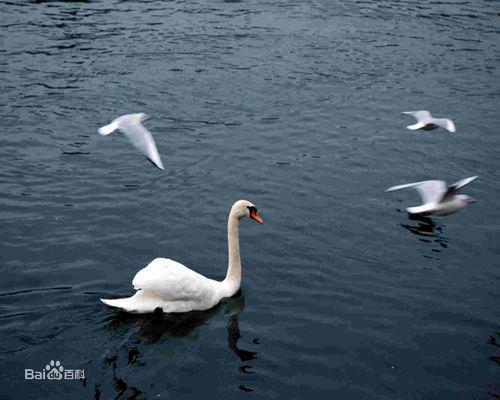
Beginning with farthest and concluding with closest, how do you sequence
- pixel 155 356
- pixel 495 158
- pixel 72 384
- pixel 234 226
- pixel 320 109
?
1. pixel 320 109
2. pixel 495 158
3. pixel 234 226
4. pixel 155 356
5. pixel 72 384

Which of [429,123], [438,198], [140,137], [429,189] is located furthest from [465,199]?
[140,137]

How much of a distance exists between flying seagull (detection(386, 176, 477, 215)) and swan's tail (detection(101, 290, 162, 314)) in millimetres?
5534

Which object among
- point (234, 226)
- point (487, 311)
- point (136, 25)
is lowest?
point (487, 311)

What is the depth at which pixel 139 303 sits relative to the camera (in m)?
11.0

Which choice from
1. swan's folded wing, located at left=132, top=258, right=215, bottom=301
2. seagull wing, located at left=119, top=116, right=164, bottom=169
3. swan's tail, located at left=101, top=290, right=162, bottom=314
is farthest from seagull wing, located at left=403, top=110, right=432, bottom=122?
swan's tail, located at left=101, top=290, right=162, bottom=314

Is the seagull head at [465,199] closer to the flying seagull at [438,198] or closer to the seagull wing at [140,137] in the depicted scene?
the flying seagull at [438,198]

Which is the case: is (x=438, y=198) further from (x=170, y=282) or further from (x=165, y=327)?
(x=165, y=327)

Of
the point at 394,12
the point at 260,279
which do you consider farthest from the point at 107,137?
the point at 394,12

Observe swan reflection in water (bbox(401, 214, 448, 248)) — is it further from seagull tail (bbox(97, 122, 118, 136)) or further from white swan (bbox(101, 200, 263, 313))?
seagull tail (bbox(97, 122, 118, 136))

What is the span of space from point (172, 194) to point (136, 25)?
11.5m

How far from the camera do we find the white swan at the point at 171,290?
10922 millimetres

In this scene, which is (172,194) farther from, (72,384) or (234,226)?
(72,384)

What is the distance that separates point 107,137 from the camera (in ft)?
57.6

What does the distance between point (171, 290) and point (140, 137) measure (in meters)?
3.60
